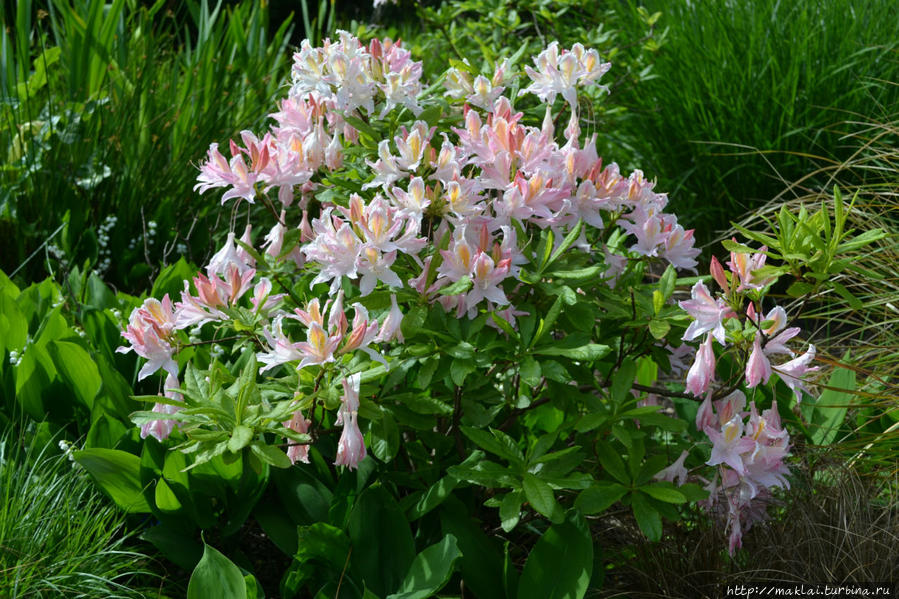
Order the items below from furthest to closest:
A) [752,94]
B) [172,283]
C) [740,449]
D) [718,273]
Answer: [752,94], [172,283], [740,449], [718,273]

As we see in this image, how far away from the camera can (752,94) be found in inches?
146

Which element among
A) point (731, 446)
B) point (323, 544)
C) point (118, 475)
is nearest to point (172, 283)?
point (118, 475)

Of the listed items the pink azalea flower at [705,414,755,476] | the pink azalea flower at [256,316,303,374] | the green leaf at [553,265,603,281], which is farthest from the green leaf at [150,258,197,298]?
the pink azalea flower at [705,414,755,476]

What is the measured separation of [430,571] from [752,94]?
2.84 m

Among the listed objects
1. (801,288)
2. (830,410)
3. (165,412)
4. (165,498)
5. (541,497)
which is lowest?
(830,410)

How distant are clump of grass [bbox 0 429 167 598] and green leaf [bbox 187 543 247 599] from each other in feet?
0.55

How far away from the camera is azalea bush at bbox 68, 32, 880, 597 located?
1483mm

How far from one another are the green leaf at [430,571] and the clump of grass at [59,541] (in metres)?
0.49

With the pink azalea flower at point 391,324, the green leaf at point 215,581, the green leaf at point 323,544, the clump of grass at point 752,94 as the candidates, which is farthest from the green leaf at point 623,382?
the clump of grass at point 752,94

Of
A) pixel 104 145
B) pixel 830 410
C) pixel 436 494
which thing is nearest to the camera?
pixel 436 494

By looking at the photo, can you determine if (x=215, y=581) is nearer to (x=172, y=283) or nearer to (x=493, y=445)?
(x=493, y=445)

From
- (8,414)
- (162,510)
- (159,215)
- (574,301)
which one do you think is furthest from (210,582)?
(159,215)

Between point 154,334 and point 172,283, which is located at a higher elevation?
point 154,334

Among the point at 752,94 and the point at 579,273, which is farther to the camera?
the point at 752,94
